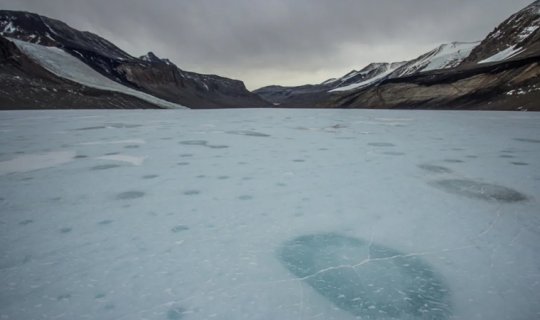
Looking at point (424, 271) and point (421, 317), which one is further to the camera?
point (424, 271)

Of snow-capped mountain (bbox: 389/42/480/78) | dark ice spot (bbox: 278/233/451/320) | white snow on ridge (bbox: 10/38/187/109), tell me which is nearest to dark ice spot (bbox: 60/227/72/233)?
dark ice spot (bbox: 278/233/451/320)

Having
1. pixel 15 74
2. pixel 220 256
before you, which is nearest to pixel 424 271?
pixel 220 256

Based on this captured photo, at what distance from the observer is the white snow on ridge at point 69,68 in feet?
305

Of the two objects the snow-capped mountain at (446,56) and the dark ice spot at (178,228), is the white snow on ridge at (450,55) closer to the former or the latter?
the snow-capped mountain at (446,56)

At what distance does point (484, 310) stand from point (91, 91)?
96960mm

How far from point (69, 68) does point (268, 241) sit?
12151cm

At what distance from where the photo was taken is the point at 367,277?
6.70 feet

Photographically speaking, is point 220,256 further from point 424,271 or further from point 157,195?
point 157,195

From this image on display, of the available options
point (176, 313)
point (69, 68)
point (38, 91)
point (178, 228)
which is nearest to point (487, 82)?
point (178, 228)

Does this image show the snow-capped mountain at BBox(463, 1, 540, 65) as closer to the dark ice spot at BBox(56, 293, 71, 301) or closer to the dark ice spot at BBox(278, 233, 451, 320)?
the dark ice spot at BBox(278, 233, 451, 320)

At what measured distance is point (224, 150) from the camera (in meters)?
6.42

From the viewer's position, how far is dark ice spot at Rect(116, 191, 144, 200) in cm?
343

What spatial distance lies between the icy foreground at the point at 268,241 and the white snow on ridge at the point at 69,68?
3973 inches

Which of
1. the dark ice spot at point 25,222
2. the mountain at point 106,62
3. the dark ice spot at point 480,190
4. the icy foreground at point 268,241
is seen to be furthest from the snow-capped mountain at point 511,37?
the mountain at point 106,62
